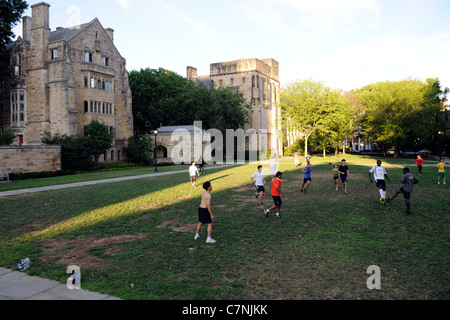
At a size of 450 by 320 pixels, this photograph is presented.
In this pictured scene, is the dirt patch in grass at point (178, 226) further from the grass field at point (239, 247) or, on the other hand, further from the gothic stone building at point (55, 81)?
the gothic stone building at point (55, 81)

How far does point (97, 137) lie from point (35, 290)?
3287cm

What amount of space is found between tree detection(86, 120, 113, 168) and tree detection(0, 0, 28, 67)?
44.2 feet

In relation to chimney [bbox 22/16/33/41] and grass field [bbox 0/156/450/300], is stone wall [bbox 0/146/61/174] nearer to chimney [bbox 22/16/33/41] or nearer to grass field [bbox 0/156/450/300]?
grass field [bbox 0/156/450/300]

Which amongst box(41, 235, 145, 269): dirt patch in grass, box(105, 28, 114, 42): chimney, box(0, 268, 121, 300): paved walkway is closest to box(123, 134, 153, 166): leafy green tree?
box(105, 28, 114, 42): chimney

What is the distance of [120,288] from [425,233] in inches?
345

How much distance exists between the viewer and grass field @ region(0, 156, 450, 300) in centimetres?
594

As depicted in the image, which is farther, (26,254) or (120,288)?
(26,254)

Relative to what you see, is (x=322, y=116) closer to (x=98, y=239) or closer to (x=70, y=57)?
(x=70, y=57)

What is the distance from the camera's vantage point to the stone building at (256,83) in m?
69.4

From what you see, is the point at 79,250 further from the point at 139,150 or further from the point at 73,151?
the point at 139,150

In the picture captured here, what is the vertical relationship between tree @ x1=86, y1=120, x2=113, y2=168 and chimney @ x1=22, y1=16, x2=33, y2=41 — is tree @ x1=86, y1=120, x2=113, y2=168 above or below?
below

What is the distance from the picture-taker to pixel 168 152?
46562mm
